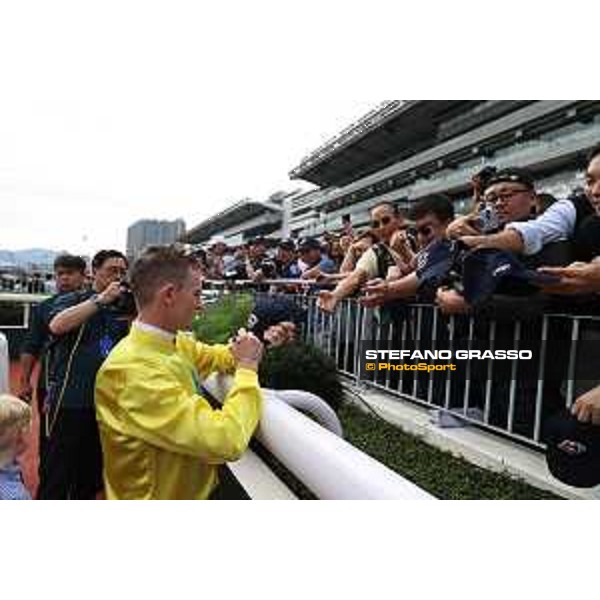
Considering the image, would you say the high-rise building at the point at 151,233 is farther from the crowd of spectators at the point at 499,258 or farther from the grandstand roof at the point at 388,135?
the crowd of spectators at the point at 499,258

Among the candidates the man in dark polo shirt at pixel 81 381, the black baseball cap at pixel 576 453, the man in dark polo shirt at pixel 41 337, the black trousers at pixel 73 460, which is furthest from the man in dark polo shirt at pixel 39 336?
the black baseball cap at pixel 576 453

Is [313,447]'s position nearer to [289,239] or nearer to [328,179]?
[328,179]

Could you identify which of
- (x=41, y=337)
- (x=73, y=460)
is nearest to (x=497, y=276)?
(x=73, y=460)

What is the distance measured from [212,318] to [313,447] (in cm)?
97

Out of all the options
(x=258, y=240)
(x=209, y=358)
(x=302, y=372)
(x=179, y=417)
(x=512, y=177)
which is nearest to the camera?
(x=179, y=417)

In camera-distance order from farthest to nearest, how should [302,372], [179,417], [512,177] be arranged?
1. [302,372]
2. [512,177]
3. [179,417]

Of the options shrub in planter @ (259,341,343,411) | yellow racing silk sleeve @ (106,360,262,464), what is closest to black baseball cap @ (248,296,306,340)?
shrub in planter @ (259,341,343,411)

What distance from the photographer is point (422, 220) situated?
2365 millimetres

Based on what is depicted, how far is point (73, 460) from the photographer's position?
6.32 feet

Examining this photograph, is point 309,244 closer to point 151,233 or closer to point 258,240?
point 258,240

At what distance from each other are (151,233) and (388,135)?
0.63 meters

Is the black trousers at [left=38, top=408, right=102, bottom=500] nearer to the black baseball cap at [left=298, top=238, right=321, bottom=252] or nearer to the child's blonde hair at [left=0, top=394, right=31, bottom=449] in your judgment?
the child's blonde hair at [left=0, top=394, right=31, bottom=449]
